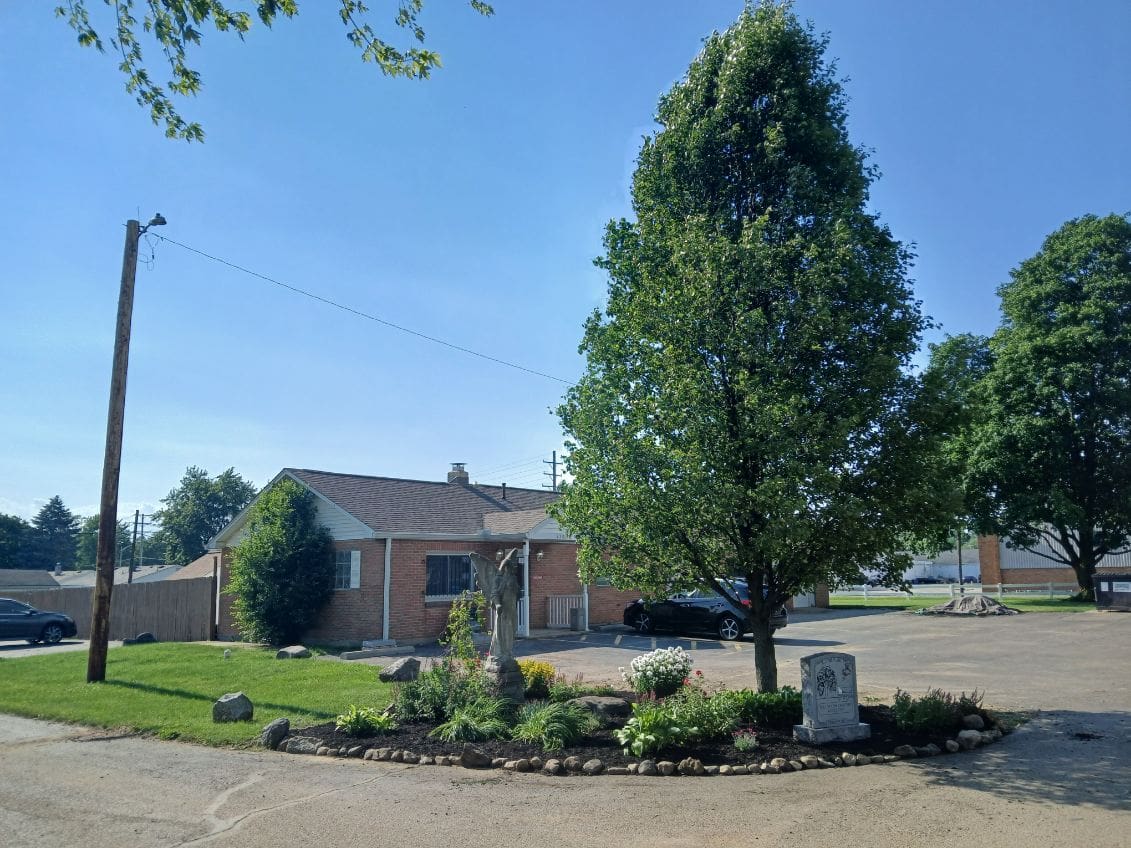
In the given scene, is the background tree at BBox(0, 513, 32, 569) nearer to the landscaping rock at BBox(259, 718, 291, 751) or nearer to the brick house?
the brick house

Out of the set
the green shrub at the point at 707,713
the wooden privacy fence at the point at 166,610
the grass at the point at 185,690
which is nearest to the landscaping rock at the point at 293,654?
the grass at the point at 185,690

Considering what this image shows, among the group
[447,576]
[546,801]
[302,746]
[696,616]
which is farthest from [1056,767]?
[447,576]

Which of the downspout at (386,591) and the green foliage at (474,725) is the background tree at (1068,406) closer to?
the downspout at (386,591)

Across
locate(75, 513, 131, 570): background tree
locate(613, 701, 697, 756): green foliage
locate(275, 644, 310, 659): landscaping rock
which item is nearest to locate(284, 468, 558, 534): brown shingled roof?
locate(275, 644, 310, 659): landscaping rock

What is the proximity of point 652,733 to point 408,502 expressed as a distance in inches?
676

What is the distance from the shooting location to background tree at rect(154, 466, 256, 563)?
69.8 meters

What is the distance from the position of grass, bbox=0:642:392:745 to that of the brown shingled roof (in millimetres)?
4904

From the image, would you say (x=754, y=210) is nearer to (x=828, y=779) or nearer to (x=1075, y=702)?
(x=828, y=779)

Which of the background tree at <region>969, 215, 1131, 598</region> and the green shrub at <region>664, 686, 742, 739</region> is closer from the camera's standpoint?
the green shrub at <region>664, 686, 742, 739</region>

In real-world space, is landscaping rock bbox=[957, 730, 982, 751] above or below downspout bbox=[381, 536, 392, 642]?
below

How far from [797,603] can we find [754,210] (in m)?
27.5

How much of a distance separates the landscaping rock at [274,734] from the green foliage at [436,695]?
142 cm

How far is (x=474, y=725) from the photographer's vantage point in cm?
920

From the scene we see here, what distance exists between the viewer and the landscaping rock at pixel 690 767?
780cm
